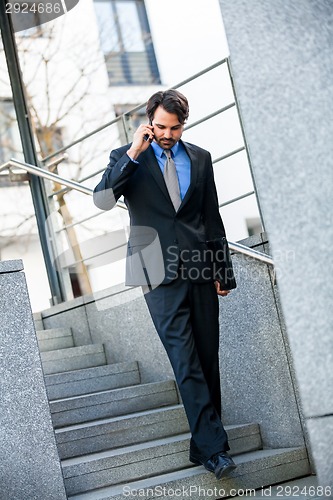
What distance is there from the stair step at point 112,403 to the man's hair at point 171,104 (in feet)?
6.12

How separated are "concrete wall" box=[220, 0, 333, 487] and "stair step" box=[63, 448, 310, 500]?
2.05 m

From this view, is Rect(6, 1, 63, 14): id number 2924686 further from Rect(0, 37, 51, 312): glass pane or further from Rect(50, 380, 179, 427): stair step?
Rect(50, 380, 179, 427): stair step

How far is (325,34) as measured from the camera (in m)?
2.90

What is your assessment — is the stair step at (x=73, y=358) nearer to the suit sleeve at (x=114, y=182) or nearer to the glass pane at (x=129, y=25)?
the suit sleeve at (x=114, y=182)

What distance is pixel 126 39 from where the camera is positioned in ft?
48.9

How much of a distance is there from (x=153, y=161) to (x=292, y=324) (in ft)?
7.23

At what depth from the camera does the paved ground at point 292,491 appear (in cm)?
464

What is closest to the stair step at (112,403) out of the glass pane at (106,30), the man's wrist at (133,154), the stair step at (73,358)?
the stair step at (73,358)

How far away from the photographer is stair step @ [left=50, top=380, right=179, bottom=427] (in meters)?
5.53

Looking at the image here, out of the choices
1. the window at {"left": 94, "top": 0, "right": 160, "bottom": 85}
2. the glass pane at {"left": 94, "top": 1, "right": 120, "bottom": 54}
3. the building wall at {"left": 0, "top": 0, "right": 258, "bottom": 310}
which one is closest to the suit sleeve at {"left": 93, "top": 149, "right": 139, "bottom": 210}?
the building wall at {"left": 0, "top": 0, "right": 258, "bottom": 310}

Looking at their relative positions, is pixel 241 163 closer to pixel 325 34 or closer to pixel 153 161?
pixel 153 161

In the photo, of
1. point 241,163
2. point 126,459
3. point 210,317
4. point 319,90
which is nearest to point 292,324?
point 319,90

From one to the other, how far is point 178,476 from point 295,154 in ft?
8.14

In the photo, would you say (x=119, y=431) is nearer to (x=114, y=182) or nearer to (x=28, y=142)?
(x=114, y=182)
